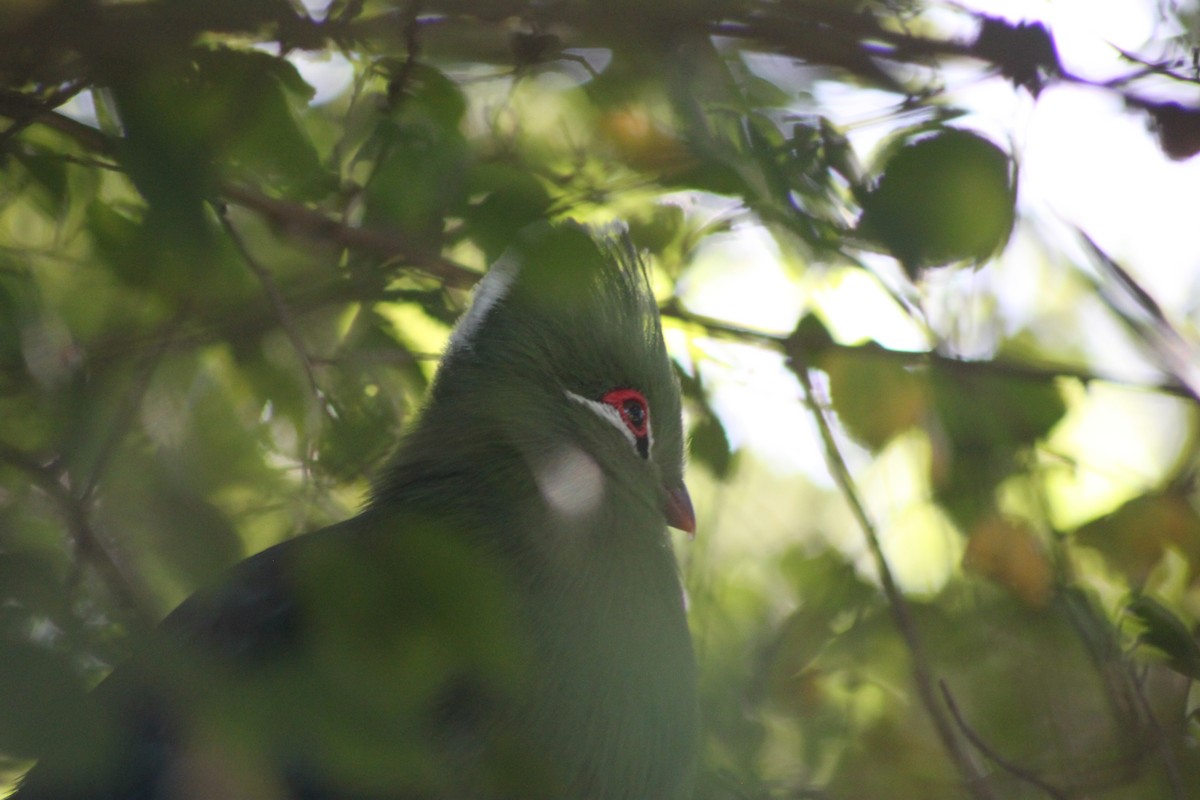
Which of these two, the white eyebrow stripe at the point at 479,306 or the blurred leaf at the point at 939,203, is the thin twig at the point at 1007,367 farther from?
the white eyebrow stripe at the point at 479,306

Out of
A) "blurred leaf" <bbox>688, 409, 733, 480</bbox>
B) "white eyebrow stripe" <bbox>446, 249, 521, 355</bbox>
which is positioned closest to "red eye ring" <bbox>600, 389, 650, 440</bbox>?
"blurred leaf" <bbox>688, 409, 733, 480</bbox>

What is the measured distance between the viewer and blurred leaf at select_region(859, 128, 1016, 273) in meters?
1.46

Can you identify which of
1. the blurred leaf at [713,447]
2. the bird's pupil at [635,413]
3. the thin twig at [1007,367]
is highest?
the thin twig at [1007,367]

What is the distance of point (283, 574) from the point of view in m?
2.40

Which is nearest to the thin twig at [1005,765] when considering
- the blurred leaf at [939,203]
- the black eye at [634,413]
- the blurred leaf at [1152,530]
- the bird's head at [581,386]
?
the blurred leaf at [1152,530]

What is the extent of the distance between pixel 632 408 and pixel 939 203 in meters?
1.50

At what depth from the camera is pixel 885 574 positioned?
2.52m

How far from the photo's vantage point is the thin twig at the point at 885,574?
8.02 feet

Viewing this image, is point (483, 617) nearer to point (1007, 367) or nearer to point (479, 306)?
point (1007, 367)

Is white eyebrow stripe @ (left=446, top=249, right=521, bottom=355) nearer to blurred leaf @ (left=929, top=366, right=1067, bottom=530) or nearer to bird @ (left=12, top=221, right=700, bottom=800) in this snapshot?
bird @ (left=12, top=221, right=700, bottom=800)

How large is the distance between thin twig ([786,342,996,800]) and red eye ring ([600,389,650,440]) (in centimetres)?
51

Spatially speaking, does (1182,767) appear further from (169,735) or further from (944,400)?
(169,735)

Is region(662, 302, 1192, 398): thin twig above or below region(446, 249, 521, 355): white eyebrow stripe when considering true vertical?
above

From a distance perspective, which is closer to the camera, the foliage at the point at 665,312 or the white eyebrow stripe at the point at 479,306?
the foliage at the point at 665,312
